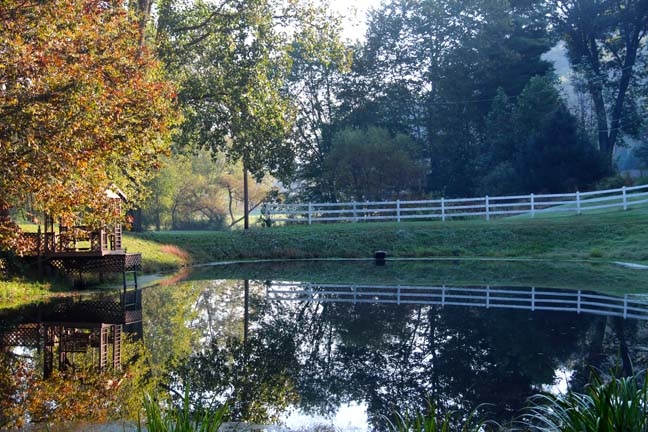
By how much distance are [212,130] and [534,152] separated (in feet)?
64.4

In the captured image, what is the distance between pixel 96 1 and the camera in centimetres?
1578

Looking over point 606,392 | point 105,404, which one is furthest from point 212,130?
point 606,392

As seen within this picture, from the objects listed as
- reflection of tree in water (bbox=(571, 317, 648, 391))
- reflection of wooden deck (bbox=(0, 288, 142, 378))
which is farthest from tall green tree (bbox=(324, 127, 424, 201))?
reflection of tree in water (bbox=(571, 317, 648, 391))

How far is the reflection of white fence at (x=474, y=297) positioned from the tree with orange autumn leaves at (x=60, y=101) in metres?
6.24

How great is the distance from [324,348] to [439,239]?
77.4ft

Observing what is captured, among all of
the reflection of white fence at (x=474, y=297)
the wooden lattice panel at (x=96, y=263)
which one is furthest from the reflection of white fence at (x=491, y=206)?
the wooden lattice panel at (x=96, y=263)

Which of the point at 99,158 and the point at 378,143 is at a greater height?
the point at 378,143

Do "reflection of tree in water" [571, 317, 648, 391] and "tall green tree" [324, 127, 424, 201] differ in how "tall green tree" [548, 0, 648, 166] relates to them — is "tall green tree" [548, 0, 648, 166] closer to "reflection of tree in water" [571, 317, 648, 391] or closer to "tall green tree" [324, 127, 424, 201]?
"tall green tree" [324, 127, 424, 201]

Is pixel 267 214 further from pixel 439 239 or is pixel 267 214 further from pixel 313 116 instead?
pixel 313 116

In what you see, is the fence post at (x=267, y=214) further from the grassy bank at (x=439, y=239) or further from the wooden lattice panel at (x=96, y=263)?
the wooden lattice panel at (x=96, y=263)

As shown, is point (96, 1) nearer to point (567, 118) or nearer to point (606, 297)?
point (606, 297)

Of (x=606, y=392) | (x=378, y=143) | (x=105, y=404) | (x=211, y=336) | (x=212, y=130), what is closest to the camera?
(x=606, y=392)

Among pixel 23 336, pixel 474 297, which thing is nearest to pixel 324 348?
pixel 23 336

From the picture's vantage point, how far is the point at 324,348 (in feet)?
39.1
